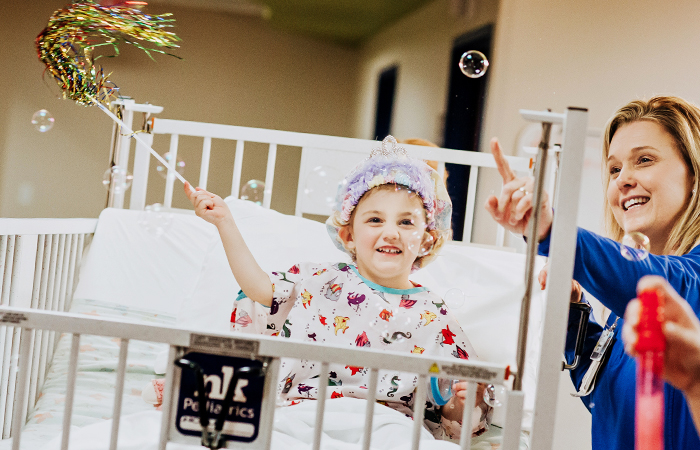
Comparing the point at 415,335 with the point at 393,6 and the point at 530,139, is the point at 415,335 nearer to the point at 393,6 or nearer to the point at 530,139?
the point at 530,139

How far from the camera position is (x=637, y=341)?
53cm

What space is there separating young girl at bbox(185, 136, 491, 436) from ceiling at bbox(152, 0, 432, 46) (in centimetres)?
227

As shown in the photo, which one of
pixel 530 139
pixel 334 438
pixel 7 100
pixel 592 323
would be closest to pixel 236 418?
pixel 334 438

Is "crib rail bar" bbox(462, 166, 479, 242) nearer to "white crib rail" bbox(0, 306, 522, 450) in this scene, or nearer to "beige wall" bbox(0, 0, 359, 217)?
"white crib rail" bbox(0, 306, 522, 450)

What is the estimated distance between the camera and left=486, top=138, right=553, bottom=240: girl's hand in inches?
28.6

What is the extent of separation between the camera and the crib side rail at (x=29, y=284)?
123 centimetres

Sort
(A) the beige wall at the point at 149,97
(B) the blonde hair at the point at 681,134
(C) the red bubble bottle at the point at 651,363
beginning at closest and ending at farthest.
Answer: (C) the red bubble bottle at the point at 651,363 < (B) the blonde hair at the point at 681,134 < (A) the beige wall at the point at 149,97

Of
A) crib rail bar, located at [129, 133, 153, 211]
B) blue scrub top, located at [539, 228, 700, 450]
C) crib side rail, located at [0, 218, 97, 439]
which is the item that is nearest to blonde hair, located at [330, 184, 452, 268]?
blue scrub top, located at [539, 228, 700, 450]

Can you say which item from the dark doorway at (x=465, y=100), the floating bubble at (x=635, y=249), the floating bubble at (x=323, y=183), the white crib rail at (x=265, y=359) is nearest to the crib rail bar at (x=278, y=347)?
the white crib rail at (x=265, y=359)

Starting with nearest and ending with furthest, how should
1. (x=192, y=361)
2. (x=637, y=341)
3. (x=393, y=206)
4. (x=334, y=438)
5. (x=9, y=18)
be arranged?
(x=637, y=341) → (x=192, y=361) → (x=334, y=438) → (x=393, y=206) → (x=9, y=18)

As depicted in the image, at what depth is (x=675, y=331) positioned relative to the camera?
1.86ft

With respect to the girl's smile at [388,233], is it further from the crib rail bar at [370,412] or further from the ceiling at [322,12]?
the ceiling at [322,12]

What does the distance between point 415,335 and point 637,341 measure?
586 millimetres

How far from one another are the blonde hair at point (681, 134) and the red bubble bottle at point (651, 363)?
0.50m
